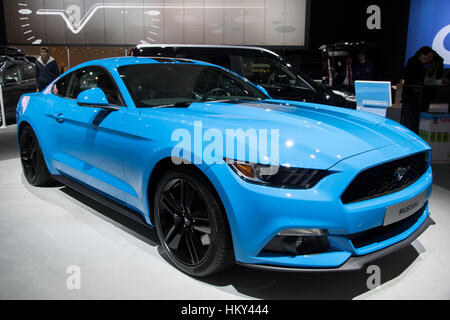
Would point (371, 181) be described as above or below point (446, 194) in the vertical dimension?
above

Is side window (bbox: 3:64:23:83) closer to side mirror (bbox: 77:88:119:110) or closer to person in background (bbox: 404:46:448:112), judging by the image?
side mirror (bbox: 77:88:119:110)

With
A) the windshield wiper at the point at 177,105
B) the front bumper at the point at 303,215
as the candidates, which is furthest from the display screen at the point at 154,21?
the front bumper at the point at 303,215

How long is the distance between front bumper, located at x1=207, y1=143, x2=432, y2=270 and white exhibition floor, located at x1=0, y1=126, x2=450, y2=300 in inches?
7.2

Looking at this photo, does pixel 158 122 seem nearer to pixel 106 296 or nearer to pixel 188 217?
pixel 188 217

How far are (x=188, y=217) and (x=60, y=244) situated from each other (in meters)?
1.14

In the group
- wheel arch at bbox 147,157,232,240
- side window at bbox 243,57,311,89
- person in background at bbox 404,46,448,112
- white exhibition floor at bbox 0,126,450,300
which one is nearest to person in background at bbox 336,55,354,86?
person in background at bbox 404,46,448,112

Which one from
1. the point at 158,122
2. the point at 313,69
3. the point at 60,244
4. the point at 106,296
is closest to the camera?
the point at 106,296

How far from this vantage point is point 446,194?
4102 millimetres

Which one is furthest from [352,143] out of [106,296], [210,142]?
[106,296]

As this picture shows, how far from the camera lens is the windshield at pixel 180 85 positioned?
9.54 ft

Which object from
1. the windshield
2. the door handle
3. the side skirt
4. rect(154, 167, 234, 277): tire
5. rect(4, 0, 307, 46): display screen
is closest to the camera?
rect(154, 167, 234, 277): tire

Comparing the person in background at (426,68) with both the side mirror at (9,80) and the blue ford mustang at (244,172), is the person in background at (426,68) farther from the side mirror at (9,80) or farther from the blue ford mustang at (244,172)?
the side mirror at (9,80)

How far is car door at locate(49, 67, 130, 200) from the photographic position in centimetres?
278

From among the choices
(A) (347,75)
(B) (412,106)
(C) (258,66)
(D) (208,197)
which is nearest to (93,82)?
(D) (208,197)
